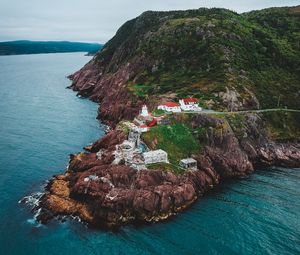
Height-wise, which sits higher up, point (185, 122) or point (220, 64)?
point (220, 64)

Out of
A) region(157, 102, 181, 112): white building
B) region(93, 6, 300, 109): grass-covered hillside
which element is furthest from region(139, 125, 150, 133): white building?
region(93, 6, 300, 109): grass-covered hillside

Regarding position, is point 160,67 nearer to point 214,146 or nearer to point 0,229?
point 214,146

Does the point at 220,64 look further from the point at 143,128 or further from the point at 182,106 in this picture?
the point at 143,128

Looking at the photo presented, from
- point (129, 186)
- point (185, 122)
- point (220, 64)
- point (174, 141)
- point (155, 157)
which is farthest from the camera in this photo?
point (220, 64)

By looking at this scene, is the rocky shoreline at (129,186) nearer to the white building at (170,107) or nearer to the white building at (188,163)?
the white building at (188,163)

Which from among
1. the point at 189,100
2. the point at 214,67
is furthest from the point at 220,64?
the point at 189,100
